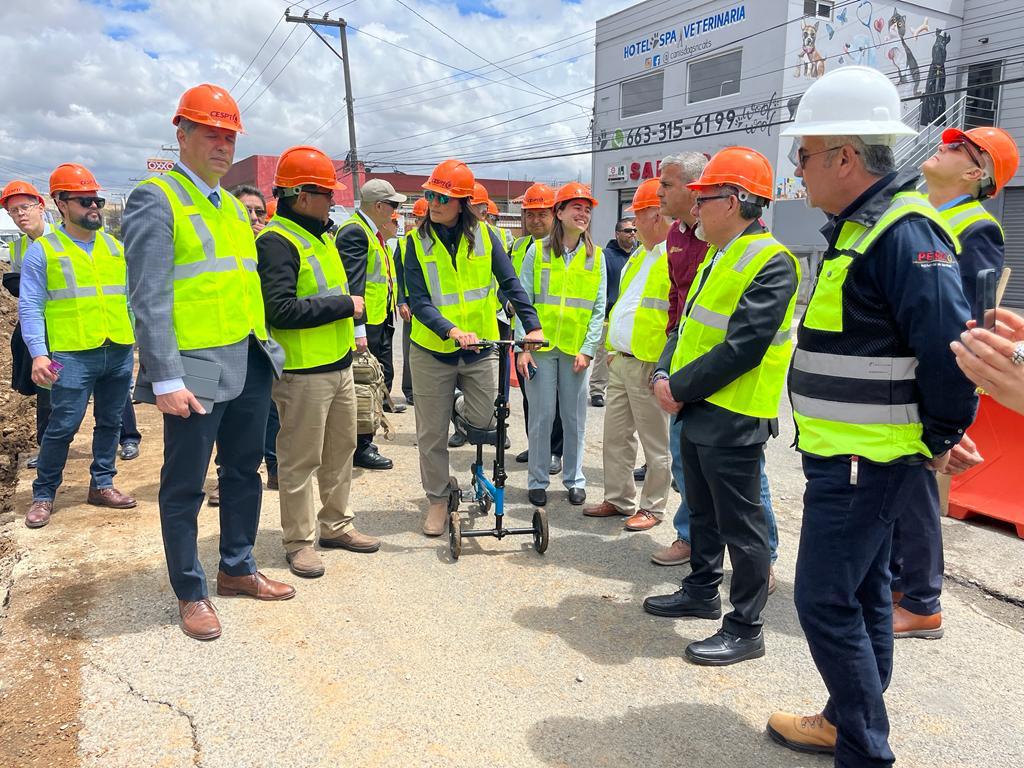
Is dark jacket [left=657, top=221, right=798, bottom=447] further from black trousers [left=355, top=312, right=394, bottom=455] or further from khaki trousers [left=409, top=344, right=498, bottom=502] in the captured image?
black trousers [left=355, top=312, right=394, bottom=455]

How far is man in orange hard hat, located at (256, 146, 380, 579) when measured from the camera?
12.0ft

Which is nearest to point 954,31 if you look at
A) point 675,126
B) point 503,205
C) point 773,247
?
point 675,126

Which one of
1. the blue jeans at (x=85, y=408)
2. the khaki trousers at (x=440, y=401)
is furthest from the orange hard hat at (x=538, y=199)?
the blue jeans at (x=85, y=408)

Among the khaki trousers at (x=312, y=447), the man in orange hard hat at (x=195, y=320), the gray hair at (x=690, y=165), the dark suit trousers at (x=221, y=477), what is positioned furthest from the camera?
the gray hair at (x=690, y=165)

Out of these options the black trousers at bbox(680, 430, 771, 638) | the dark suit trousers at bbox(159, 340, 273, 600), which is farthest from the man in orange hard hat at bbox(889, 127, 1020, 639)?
the dark suit trousers at bbox(159, 340, 273, 600)

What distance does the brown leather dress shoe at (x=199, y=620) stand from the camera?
3.27 meters

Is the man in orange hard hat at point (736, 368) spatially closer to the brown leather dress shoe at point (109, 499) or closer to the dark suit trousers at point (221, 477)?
the dark suit trousers at point (221, 477)

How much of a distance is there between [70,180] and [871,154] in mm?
4879

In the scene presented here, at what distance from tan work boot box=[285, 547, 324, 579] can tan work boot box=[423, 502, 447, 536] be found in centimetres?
77

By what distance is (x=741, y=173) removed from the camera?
302cm

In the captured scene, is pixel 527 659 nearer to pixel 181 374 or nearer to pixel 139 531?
pixel 181 374

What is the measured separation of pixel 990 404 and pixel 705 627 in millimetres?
2778

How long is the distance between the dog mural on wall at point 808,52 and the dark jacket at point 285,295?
820 inches

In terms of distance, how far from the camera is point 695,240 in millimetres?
4047
